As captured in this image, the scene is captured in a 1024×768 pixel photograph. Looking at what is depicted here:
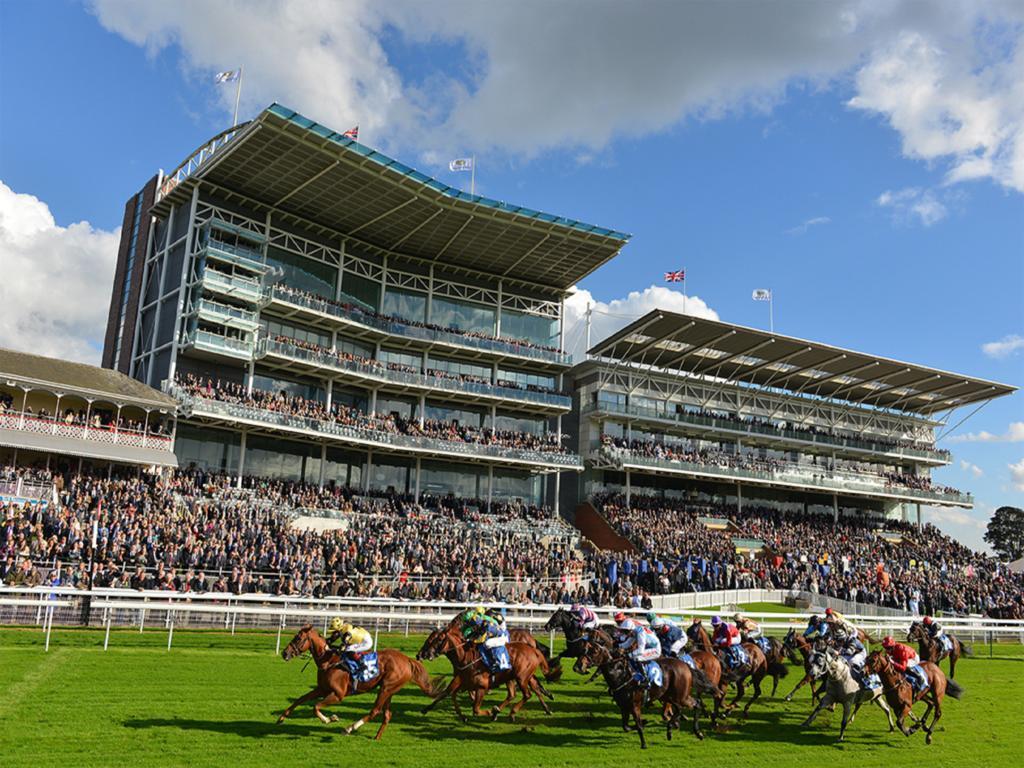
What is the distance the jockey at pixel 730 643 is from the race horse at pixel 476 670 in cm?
261

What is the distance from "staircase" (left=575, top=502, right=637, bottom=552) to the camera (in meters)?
38.5

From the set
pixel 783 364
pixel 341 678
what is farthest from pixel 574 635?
pixel 783 364

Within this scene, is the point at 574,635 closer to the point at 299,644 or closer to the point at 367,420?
the point at 299,644

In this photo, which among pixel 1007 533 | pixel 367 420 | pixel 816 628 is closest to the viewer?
pixel 816 628

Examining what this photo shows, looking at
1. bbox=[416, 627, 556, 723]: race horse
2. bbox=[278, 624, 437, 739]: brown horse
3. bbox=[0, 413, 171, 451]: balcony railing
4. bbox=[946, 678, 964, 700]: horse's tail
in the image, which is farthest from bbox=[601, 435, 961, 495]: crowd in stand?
bbox=[278, 624, 437, 739]: brown horse

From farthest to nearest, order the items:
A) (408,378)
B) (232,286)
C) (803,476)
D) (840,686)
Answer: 1. (803,476)
2. (408,378)
3. (232,286)
4. (840,686)

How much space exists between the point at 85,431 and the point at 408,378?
48.5 ft

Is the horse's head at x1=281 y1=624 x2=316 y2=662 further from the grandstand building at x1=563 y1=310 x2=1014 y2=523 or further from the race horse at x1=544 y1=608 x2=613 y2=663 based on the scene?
the grandstand building at x1=563 y1=310 x2=1014 y2=523

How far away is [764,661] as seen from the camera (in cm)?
1150

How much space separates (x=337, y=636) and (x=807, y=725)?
615 cm

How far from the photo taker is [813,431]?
5069 cm

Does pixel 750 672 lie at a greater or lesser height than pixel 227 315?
lesser

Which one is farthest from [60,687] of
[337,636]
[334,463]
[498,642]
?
[334,463]

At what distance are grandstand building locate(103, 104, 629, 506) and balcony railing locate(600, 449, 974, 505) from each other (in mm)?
3408
